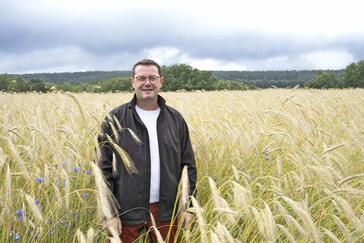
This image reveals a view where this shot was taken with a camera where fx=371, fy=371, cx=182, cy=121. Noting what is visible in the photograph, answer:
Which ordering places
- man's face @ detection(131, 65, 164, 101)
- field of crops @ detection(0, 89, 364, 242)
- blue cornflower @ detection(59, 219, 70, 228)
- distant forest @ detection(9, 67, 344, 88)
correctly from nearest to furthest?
field of crops @ detection(0, 89, 364, 242) < blue cornflower @ detection(59, 219, 70, 228) < man's face @ detection(131, 65, 164, 101) < distant forest @ detection(9, 67, 344, 88)

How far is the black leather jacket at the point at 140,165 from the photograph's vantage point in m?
2.63

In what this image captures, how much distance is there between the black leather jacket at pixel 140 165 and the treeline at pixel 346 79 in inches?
2871

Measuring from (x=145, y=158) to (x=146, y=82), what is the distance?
22.3 inches

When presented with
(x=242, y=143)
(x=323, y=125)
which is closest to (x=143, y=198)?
(x=242, y=143)

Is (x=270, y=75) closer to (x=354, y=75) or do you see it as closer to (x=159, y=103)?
(x=354, y=75)

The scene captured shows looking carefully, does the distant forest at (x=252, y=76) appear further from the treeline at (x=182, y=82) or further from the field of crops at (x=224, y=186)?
the field of crops at (x=224, y=186)

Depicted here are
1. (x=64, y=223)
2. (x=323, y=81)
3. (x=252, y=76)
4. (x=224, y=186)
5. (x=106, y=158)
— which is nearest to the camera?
(x=64, y=223)

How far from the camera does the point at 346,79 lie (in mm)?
74500

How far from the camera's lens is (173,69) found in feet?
218

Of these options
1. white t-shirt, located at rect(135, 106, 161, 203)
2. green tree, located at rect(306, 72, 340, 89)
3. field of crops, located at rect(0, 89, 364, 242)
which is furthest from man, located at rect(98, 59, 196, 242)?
green tree, located at rect(306, 72, 340, 89)

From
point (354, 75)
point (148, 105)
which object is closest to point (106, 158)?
point (148, 105)

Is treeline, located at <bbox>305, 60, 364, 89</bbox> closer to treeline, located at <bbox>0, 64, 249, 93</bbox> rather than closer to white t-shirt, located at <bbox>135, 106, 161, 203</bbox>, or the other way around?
treeline, located at <bbox>0, 64, 249, 93</bbox>

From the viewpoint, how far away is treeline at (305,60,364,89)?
7150cm

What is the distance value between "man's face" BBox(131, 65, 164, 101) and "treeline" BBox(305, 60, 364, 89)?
72889 millimetres
